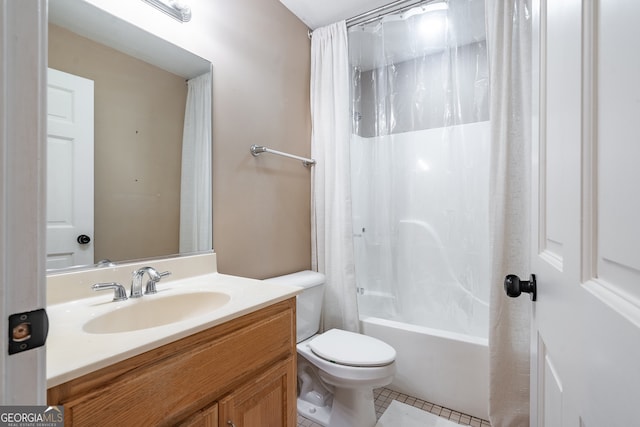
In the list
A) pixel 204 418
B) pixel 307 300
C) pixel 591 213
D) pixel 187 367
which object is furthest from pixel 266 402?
pixel 591 213

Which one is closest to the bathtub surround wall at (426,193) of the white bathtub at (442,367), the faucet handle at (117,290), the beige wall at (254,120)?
the white bathtub at (442,367)

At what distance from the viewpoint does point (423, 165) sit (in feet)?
6.10

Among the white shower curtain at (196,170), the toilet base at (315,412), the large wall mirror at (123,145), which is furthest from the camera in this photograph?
the toilet base at (315,412)

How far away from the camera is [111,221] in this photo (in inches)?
38.9

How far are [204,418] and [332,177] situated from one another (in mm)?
1412

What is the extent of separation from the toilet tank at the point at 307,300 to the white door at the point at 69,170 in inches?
33.1

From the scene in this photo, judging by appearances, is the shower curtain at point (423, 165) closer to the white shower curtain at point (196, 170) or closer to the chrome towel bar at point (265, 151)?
the chrome towel bar at point (265, 151)

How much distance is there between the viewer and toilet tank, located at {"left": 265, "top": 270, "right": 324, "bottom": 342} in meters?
1.52

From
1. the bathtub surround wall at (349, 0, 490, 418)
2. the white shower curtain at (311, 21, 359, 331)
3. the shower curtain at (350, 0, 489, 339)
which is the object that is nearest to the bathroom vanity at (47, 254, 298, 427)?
the white shower curtain at (311, 21, 359, 331)

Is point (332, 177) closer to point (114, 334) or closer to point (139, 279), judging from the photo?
point (139, 279)

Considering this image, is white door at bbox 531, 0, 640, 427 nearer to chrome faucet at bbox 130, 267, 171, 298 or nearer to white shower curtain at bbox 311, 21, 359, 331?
chrome faucet at bbox 130, 267, 171, 298

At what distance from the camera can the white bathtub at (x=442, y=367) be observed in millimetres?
1426

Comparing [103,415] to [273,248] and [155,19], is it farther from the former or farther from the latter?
[155,19]

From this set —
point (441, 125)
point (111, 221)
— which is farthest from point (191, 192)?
point (441, 125)
